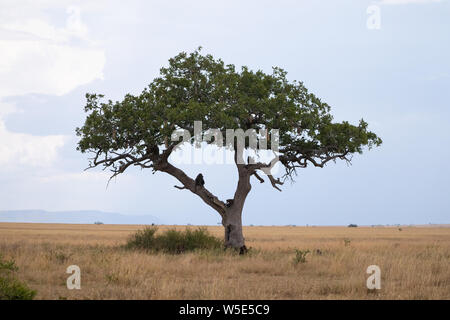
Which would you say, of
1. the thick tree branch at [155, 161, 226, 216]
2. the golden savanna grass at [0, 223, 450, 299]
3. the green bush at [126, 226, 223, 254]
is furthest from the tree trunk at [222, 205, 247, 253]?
the golden savanna grass at [0, 223, 450, 299]

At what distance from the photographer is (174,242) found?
28438 mm

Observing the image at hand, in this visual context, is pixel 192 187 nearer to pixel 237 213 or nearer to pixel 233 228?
pixel 237 213

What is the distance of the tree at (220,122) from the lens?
26219 mm

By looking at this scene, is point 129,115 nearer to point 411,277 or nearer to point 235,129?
point 235,129

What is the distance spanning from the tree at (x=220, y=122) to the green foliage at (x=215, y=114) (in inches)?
1.9

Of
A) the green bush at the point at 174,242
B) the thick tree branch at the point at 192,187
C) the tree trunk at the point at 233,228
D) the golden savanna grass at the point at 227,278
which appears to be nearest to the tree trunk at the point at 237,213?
the tree trunk at the point at 233,228

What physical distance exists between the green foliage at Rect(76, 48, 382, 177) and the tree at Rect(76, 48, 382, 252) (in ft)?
0.16

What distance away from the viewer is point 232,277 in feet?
61.3

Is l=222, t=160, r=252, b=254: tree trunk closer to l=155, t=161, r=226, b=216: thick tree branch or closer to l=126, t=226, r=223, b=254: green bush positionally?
l=155, t=161, r=226, b=216: thick tree branch

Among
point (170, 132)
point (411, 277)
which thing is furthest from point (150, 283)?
point (170, 132)

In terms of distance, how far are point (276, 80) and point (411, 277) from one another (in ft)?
43.7

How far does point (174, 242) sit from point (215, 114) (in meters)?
7.39

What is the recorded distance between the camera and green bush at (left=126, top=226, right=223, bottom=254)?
92.6 feet

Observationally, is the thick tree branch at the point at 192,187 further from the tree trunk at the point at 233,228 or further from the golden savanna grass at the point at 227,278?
the golden savanna grass at the point at 227,278
